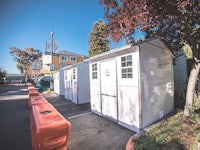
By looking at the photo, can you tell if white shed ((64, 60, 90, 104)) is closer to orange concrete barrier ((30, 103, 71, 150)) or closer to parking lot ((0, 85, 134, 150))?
parking lot ((0, 85, 134, 150))

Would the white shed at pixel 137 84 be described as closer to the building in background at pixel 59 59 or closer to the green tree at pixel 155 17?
the green tree at pixel 155 17

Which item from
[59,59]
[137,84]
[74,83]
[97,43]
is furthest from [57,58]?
[137,84]

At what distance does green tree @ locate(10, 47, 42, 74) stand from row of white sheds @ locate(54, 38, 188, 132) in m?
42.8

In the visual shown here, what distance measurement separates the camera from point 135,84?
13.0 feet

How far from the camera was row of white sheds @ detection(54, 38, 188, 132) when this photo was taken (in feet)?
12.9

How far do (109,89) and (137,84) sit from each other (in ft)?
5.21

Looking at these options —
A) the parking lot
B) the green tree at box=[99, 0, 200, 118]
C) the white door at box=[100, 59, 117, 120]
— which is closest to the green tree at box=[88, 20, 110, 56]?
the white door at box=[100, 59, 117, 120]

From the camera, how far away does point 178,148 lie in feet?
8.84

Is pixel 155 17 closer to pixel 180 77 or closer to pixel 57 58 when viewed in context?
pixel 180 77

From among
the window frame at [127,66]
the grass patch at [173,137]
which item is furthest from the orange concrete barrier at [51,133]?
the window frame at [127,66]

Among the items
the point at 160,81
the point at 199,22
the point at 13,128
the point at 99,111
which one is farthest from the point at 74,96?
the point at 199,22

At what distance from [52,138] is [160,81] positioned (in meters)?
4.36

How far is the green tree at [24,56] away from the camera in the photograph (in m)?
38.5

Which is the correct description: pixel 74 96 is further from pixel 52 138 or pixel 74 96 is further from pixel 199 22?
pixel 199 22
